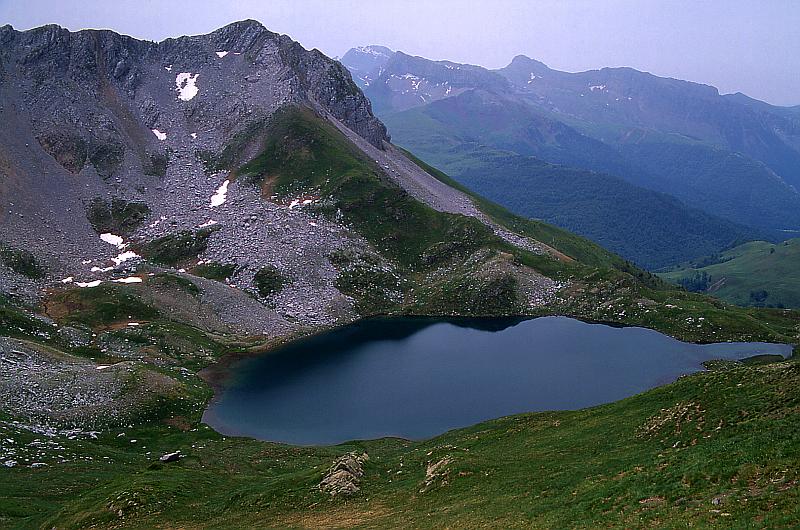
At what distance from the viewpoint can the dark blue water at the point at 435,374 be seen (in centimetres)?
8481

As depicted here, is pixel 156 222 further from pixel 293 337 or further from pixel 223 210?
pixel 293 337

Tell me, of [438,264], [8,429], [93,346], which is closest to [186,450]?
[8,429]

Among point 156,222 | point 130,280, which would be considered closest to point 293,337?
point 130,280

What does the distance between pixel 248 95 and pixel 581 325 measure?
131654 millimetres

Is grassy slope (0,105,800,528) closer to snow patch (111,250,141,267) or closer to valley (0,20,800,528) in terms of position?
valley (0,20,800,528)

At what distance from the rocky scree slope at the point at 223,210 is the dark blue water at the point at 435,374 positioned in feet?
41.3

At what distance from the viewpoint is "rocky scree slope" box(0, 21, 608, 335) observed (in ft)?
441

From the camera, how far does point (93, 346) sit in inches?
3883

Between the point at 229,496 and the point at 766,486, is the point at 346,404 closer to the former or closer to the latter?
the point at 229,496

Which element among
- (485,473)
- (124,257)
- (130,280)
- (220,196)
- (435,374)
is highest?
(220,196)

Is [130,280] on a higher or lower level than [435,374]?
higher

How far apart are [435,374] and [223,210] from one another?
84229 mm

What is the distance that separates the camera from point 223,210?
159 metres

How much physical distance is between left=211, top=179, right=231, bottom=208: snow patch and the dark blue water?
5898 centimetres
